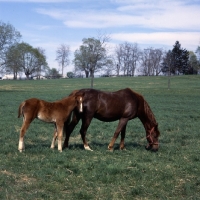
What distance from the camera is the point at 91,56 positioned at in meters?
59.1

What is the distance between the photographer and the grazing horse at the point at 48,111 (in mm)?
8336

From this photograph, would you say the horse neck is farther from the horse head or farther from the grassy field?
the horse head

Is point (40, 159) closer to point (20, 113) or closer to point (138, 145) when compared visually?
point (20, 113)

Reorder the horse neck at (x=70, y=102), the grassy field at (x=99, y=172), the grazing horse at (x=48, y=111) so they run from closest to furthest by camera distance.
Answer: the grassy field at (x=99, y=172), the grazing horse at (x=48, y=111), the horse neck at (x=70, y=102)

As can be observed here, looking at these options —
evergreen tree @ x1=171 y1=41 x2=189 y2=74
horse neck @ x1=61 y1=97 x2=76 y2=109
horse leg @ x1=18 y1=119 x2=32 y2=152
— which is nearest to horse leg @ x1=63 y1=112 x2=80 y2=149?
horse neck @ x1=61 y1=97 x2=76 y2=109

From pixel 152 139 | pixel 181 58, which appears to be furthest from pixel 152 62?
pixel 152 139

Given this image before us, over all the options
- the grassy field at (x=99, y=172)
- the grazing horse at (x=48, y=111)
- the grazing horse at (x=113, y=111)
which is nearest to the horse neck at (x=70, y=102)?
the grazing horse at (x=48, y=111)

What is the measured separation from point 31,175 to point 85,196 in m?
1.50

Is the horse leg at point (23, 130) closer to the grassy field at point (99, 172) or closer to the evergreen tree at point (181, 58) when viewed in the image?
the grassy field at point (99, 172)

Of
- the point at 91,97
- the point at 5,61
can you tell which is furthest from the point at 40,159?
the point at 5,61

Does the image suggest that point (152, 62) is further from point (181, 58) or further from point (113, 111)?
point (113, 111)

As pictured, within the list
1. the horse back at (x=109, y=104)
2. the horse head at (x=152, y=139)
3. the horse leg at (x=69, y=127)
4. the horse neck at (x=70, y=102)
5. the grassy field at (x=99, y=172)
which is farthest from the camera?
the horse head at (x=152, y=139)

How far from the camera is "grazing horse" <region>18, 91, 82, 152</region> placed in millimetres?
A: 8336

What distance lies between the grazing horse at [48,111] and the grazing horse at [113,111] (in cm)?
32
